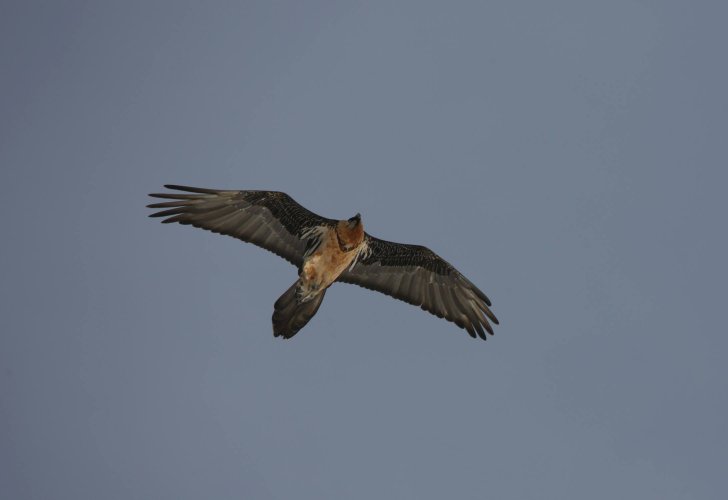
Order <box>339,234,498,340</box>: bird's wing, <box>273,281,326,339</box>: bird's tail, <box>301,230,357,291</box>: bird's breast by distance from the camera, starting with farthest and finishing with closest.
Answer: <box>339,234,498,340</box>: bird's wing
<box>301,230,357,291</box>: bird's breast
<box>273,281,326,339</box>: bird's tail

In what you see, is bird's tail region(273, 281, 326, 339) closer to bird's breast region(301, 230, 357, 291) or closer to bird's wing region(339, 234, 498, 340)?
bird's breast region(301, 230, 357, 291)

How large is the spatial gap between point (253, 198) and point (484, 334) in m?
7.27

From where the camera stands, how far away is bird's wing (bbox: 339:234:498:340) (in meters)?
25.8

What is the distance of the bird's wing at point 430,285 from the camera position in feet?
84.6

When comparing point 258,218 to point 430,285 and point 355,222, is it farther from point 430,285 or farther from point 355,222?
point 430,285

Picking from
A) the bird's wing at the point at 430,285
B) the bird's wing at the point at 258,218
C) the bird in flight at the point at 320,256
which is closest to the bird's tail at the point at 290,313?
the bird in flight at the point at 320,256

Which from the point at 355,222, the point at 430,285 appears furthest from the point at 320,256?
the point at 430,285

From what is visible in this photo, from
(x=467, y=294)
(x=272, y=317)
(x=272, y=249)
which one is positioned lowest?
(x=272, y=317)

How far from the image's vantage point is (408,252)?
2586 centimetres

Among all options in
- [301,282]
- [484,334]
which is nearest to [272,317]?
[301,282]

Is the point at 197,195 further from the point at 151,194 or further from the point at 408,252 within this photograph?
the point at 408,252

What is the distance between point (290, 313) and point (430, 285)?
4.85 meters

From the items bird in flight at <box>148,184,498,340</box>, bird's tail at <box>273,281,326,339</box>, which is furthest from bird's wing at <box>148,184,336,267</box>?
bird's tail at <box>273,281,326,339</box>

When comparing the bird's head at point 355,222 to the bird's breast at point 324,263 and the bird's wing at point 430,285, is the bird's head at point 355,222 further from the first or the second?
the bird's wing at point 430,285
